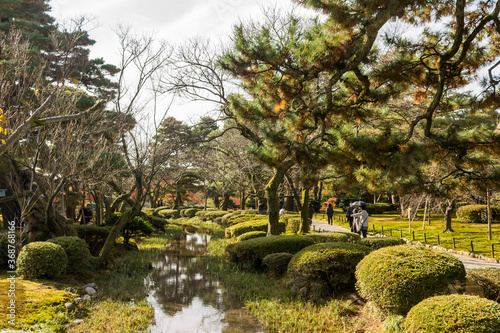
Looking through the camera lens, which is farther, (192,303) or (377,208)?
(377,208)

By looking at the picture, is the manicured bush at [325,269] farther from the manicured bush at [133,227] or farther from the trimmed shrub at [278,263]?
the manicured bush at [133,227]

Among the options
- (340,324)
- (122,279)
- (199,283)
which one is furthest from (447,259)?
(122,279)

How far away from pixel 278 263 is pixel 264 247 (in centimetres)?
112

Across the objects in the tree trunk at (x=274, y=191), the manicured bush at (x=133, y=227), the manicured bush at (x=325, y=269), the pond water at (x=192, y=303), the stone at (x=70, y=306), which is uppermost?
the tree trunk at (x=274, y=191)

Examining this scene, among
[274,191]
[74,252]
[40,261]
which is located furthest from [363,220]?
[40,261]

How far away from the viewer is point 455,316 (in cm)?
367

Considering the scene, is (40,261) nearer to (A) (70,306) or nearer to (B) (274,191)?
(A) (70,306)

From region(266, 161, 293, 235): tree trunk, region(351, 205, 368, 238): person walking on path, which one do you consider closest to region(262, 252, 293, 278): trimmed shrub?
region(266, 161, 293, 235): tree trunk

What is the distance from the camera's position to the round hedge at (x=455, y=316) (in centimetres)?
352

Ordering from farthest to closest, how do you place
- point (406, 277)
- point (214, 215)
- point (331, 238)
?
point (214, 215)
point (331, 238)
point (406, 277)

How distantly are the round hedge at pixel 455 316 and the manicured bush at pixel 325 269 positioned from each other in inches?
107

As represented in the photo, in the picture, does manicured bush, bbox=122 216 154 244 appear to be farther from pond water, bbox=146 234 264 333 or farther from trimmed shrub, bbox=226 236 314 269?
trimmed shrub, bbox=226 236 314 269

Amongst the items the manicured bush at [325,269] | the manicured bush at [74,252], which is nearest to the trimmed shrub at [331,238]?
the manicured bush at [325,269]

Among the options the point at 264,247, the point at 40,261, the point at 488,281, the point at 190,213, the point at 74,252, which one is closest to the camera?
the point at 488,281
